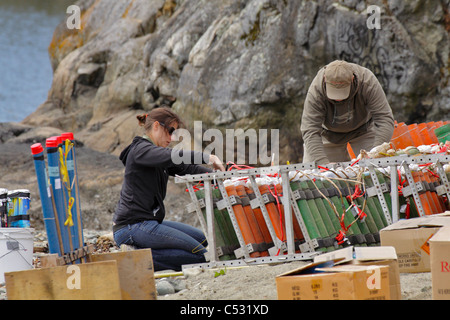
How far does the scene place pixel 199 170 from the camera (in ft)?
17.9

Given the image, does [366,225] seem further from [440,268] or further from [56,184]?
[56,184]

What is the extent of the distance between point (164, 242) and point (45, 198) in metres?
1.94

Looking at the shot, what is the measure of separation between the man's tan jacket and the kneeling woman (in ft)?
5.46

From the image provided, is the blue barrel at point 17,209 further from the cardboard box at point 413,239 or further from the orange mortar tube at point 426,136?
the orange mortar tube at point 426,136

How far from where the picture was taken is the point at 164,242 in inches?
206

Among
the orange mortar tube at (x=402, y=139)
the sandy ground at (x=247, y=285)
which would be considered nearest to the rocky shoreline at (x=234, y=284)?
the sandy ground at (x=247, y=285)

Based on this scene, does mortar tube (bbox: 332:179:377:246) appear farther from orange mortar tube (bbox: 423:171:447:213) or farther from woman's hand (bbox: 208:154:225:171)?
woman's hand (bbox: 208:154:225:171)

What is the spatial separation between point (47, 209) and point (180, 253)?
2009mm

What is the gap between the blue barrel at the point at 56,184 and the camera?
3.47 metres

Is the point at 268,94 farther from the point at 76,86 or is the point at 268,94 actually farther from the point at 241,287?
the point at 241,287

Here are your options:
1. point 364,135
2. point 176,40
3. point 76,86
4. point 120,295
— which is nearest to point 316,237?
point 120,295

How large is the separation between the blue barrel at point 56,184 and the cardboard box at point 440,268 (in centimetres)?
201

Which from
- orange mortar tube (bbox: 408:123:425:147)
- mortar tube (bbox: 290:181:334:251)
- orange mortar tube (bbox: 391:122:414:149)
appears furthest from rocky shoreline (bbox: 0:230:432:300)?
orange mortar tube (bbox: 408:123:425:147)

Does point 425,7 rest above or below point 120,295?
above
